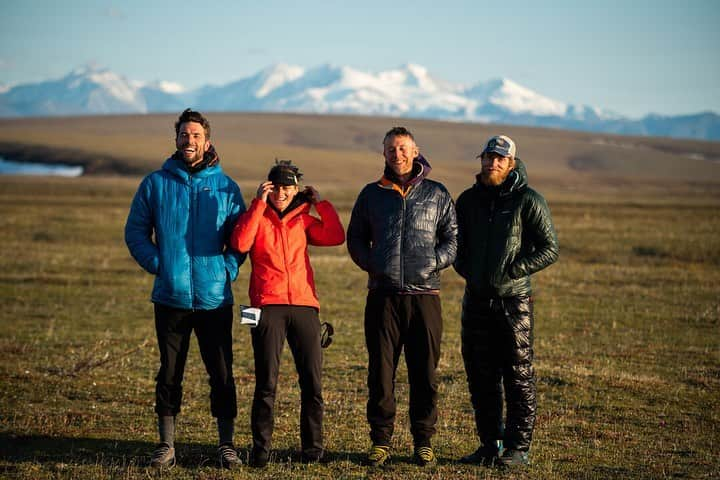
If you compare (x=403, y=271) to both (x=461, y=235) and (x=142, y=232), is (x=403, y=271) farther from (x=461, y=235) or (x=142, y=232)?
(x=142, y=232)

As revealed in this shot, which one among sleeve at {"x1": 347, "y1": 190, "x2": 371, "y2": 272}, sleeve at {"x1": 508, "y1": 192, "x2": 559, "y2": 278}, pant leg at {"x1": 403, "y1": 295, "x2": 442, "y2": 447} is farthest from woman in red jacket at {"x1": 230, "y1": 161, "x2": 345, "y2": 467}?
sleeve at {"x1": 508, "y1": 192, "x2": 559, "y2": 278}

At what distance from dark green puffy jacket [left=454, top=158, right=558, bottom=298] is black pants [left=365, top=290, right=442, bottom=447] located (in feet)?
1.63

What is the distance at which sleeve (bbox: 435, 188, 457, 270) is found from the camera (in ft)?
22.1

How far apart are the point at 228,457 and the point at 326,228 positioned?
208cm

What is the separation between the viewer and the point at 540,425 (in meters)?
8.48

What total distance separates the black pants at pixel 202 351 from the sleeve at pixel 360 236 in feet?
3.90

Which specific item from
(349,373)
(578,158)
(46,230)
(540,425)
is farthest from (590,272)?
(578,158)

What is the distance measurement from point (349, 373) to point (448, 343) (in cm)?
258

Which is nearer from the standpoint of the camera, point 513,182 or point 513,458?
point 513,182

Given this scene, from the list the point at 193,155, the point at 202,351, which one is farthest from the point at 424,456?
the point at 193,155

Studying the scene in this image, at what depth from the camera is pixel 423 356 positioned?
675 centimetres

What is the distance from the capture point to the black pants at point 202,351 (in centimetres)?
673

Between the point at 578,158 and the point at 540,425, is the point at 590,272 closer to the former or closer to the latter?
the point at 540,425

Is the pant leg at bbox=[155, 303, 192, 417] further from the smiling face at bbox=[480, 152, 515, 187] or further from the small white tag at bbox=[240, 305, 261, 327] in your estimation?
the smiling face at bbox=[480, 152, 515, 187]
